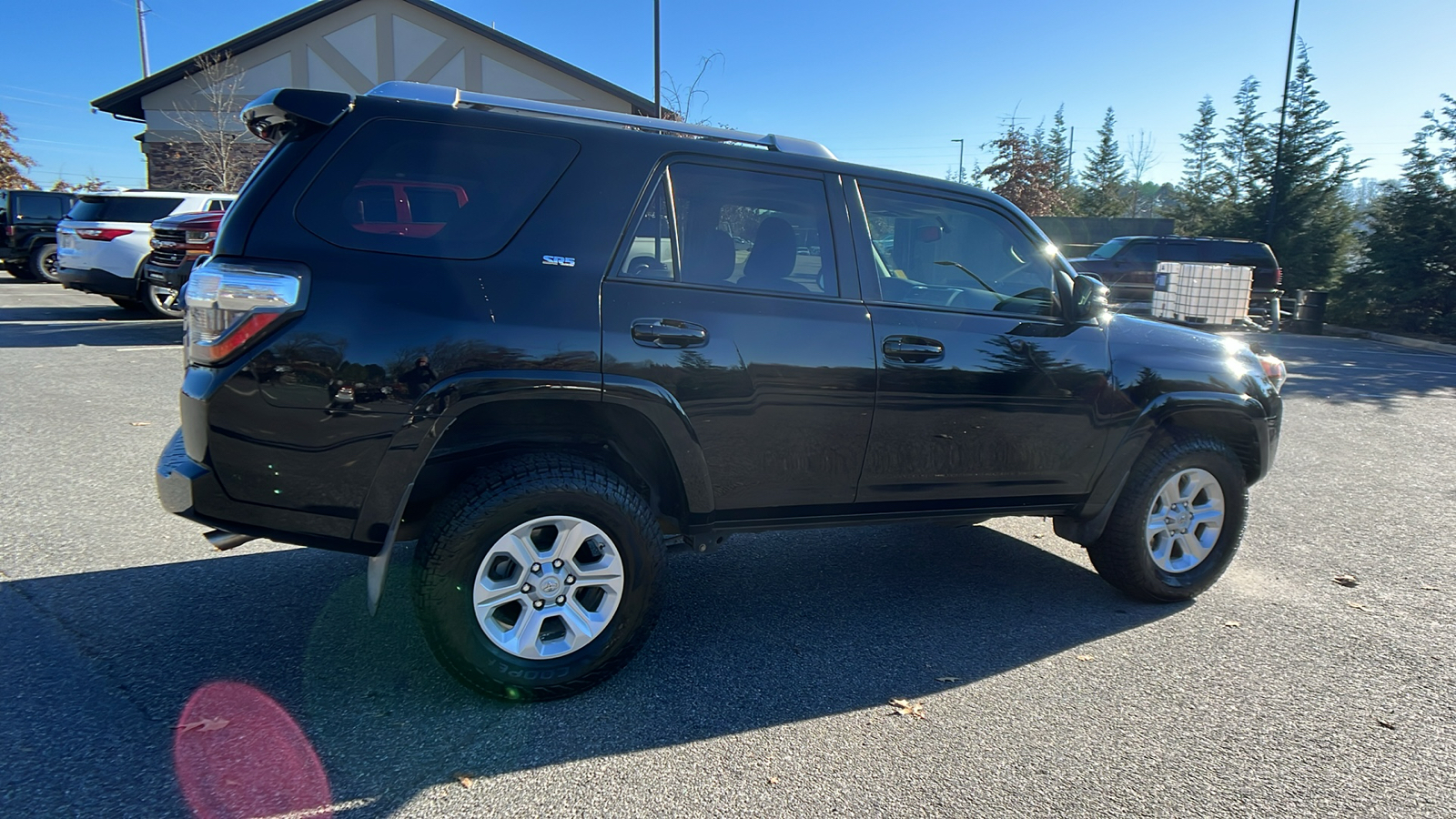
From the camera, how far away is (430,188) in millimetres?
2957

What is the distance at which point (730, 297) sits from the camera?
330cm

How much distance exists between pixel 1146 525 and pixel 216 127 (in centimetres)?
2801

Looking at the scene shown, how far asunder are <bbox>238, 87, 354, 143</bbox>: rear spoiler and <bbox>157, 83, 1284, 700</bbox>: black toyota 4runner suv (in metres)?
0.01

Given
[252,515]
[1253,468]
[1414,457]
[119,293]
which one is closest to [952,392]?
[1253,468]

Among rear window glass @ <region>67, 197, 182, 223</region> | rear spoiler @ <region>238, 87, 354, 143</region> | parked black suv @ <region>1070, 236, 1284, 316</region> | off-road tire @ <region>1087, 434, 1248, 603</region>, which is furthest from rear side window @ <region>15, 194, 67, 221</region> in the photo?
parked black suv @ <region>1070, 236, 1284, 316</region>

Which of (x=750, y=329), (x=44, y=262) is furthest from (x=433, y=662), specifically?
(x=44, y=262)

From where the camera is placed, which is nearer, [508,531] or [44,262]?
[508,531]

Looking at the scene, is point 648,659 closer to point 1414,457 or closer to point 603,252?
point 603,252

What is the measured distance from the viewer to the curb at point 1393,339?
18.5 meters

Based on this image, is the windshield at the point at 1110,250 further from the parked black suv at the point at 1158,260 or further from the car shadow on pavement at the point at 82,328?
the car shadow on pavement at the point at 82,328

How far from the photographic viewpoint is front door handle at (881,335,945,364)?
3518mm

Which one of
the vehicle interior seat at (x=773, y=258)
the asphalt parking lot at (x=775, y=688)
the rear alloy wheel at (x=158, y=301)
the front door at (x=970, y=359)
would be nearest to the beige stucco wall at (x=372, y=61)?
the rear alloy wheel at (x=158, y=301)

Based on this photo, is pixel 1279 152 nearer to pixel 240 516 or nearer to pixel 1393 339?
pixel 1393 339

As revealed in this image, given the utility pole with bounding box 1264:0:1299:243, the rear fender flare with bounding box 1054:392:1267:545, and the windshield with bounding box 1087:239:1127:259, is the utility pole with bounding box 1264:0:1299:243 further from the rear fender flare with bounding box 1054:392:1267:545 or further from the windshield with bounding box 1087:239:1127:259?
the rear fender flare with bounding box 1054:392:1267:545
